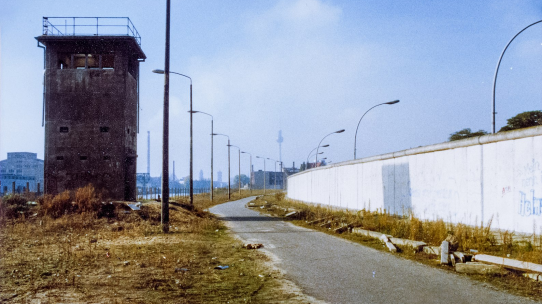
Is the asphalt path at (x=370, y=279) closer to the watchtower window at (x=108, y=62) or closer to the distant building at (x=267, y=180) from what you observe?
the watchtower window at (x=108, y=62)

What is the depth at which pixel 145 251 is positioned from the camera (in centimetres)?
976

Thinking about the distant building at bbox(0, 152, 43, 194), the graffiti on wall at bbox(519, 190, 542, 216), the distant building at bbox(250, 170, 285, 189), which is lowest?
the distant building at bbox(250, 170, 285, 189)

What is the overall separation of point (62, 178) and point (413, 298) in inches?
1094

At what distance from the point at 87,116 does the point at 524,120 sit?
51291 mm

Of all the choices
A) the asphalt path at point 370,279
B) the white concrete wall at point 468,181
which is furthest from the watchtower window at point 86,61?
the asphalt path at point 370,279

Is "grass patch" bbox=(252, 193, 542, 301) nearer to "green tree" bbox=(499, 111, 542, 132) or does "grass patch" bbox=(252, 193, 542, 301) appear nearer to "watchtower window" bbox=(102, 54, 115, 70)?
"watchtower window" bbox=(102, 54, 115, 70)

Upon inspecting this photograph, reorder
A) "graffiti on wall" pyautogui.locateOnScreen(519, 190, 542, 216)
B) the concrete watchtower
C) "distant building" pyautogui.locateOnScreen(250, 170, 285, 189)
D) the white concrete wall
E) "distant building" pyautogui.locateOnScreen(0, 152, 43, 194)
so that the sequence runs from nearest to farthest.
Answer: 1. "graffiti on wall" pyautogui.locateOnScreen(519, 190, 542, 216)
2. the white concrete wall
3. the concrete watchtower
4. "distant building" pyautogui.locateOnScreen(0, 152, 43, 194)
5. "distant building" pyautogui.locateOnScreen(250, 170, 285, 189)

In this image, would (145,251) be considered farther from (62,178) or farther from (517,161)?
(62,178)

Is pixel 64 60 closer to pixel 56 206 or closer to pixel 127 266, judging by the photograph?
pixel 56 206

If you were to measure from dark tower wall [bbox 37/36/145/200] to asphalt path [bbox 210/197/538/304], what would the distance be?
21.4m

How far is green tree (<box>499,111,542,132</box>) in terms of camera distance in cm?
5195

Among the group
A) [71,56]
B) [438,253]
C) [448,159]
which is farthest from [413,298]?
[71,56]

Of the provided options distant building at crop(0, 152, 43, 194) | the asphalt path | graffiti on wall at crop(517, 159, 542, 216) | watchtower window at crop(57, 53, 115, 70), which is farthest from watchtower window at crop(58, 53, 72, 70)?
distant building at crop(0, 152, 43, 194)

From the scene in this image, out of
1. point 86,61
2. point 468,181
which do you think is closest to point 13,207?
point 86,61
